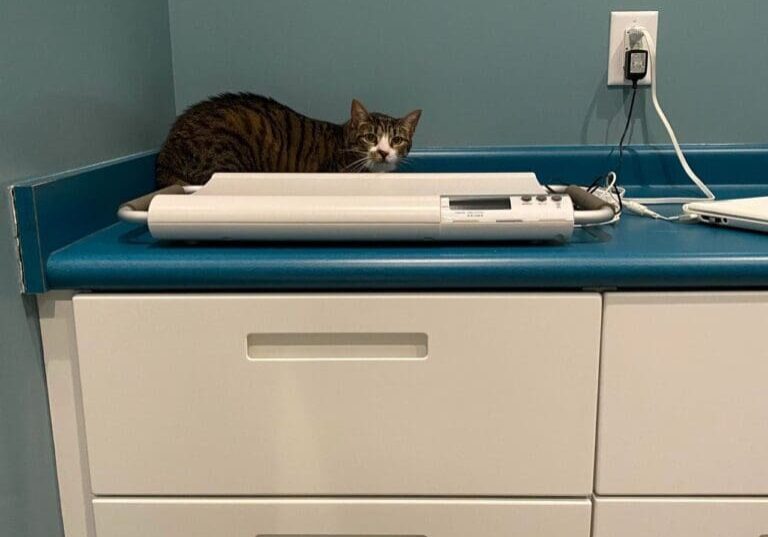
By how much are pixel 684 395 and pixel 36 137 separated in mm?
713

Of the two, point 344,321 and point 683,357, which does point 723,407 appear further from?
point 344,321

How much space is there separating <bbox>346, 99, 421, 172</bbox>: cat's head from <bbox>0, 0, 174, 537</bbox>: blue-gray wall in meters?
0.36

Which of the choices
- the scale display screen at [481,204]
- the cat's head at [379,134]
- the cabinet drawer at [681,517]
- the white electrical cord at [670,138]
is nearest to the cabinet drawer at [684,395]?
the cabinet drawer at [681,517]

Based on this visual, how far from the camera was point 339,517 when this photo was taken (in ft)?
2.51

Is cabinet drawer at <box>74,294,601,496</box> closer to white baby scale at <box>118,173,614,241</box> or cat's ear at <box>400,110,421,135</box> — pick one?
white baby scale at <box>118,173,614,241</box>

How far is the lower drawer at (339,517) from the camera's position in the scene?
755 millimetres

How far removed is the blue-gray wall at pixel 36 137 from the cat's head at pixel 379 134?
36 cm

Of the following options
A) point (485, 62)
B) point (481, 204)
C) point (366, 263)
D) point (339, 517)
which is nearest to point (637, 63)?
point (485, 62)

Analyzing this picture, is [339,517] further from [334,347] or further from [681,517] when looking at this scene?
[681,517]

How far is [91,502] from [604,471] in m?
0.55

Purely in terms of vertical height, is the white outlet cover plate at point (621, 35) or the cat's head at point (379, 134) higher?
the white outlet cover plate at point (621, 35)

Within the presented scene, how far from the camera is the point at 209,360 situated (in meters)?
0.71

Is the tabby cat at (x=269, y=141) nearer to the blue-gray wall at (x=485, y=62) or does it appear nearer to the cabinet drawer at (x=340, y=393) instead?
the blue-gray wall at (x=485, y=62)

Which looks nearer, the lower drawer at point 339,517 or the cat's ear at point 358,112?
the lower drawer at point 339,517
